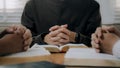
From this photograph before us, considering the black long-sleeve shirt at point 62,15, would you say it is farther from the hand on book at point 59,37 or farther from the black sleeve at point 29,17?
the hand on book at point 59,37

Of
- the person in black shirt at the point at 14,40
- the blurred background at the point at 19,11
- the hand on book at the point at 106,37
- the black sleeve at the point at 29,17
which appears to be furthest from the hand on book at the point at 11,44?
the blurred background at the point at 19,11

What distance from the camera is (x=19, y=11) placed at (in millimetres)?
2312

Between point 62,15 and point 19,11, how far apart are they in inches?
30.8

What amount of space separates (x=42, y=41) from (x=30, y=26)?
32cm

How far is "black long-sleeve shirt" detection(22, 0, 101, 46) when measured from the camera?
5.41ft

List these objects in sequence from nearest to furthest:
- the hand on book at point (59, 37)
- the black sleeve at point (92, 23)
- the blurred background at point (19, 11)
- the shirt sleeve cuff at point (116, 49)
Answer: the shirt sleeve cuff at point (116, 49) → the hand on book at point (59, 37) → the black sleeve at point (92, 23) → the blurred background at point (19, 11)

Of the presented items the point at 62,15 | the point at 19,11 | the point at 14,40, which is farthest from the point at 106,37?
the point at 19,11

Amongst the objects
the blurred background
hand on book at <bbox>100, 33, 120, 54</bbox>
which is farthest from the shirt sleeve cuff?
the blurred background

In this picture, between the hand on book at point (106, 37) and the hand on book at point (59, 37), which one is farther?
the hand on book at point (59, 37)

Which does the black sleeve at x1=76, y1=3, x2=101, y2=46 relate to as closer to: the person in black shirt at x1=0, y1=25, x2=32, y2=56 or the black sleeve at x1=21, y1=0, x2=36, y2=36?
the black sleeve at x1=21, y1=0, x2=36, y2=36

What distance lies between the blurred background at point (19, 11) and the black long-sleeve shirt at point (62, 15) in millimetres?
502

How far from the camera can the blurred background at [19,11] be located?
7.29ft

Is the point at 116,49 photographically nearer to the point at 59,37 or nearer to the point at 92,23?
the point at 59,37

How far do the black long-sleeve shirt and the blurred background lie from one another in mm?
502
